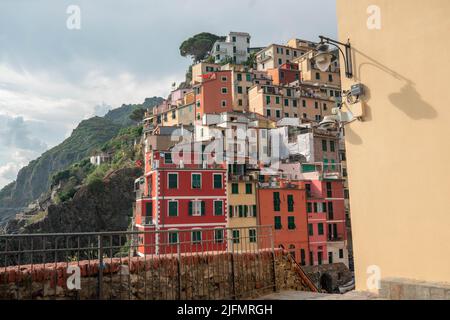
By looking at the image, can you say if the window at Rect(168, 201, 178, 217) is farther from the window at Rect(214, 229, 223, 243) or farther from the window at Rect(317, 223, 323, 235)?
the window at Rect(317, 223, 323, 235)

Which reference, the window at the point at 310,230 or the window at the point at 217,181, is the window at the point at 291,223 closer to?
the window at the point at 310,230

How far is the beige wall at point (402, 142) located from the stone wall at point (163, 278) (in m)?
2.65

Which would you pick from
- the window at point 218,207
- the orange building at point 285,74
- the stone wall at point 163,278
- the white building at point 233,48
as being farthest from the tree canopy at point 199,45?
the stone wall at point 163,278

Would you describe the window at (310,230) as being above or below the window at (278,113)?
below

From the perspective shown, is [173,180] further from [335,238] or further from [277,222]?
[335,238]

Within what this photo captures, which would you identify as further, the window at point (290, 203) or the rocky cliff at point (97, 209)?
the rocky cliff at point (97, 209)

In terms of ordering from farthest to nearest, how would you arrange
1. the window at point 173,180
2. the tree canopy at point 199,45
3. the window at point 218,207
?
the tree canopy at point 199,45 → the window at point 218,207 → the window at point 173,180

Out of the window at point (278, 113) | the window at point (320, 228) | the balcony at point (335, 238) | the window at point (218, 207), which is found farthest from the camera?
the window at point (278, 113)

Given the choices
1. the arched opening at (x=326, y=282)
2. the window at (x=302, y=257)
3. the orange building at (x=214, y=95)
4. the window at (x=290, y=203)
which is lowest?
the arched opening at (x=326, y=282)

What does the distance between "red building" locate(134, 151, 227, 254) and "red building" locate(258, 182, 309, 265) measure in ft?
13.6

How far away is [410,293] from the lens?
503cm

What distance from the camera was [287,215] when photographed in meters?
33.8

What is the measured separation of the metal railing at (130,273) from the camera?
570cm
